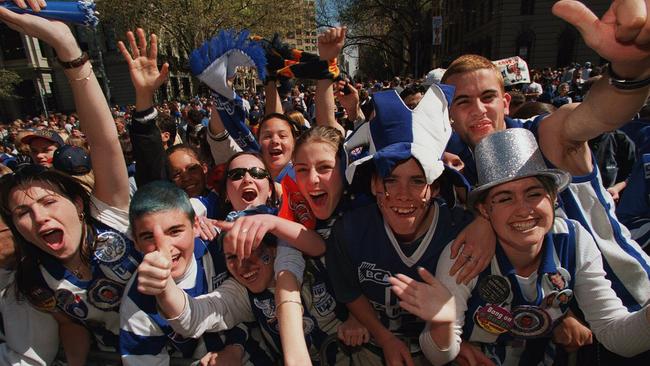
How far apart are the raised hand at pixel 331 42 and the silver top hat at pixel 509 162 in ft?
5.83

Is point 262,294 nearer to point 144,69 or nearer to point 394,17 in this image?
point 144,69

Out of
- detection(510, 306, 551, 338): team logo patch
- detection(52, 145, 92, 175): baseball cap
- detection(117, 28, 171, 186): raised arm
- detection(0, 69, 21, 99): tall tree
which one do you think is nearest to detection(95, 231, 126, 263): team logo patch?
detection(117, 28, 171, 186): raised arm

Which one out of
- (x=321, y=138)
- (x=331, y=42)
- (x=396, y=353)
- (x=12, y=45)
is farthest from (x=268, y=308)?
(x=12, y=45)

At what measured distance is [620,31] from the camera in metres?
1.33

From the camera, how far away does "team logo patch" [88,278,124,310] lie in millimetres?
2186

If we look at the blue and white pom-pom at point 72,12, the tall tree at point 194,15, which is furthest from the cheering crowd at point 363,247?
the tall tree at point 194,15

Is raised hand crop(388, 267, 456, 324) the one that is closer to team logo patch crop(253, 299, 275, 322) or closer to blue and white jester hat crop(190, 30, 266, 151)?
team logo patch crop(253, 299, 275, 322)

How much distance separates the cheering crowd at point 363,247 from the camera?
1805 mm

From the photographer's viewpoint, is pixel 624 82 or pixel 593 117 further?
pixel 593 117

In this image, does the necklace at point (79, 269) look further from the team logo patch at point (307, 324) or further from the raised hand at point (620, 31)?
the raised hand at point (620, 31)

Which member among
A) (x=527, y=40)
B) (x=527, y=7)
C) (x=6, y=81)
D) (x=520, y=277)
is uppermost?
(x=527, y=7)

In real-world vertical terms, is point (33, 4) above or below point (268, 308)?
above

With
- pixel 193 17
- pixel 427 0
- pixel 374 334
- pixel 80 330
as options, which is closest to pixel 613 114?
pixel 374 334

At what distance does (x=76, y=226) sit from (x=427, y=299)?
1948 millimetres
